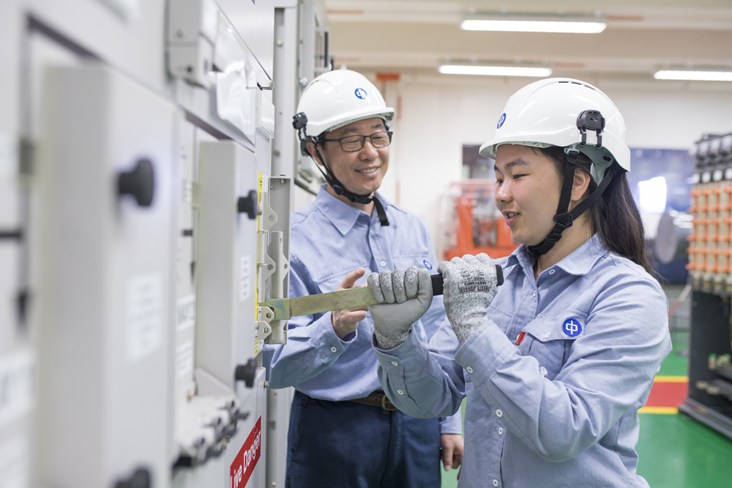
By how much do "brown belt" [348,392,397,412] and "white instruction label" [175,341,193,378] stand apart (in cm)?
94

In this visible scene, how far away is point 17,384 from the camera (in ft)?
1.17

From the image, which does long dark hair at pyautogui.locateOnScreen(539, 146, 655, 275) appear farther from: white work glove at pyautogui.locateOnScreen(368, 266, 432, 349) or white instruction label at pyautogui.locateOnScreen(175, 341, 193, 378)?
white instruction label at pyautogui.locateOnScreen(175, 341, 193, 378)

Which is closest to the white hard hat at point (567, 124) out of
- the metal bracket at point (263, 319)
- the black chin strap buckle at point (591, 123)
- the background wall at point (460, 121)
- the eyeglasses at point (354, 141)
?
the black chin strap buckle at point (591, 123)

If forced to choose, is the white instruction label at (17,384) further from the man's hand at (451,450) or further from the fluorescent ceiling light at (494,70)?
the fluorescent ceiling light at (494,70)

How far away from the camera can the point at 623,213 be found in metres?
1.28

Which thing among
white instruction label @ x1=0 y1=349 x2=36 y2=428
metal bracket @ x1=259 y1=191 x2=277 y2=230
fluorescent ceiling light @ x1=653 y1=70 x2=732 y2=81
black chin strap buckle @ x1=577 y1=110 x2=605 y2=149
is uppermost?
fluorescent ceiling light @ x1=653 y1=70 x2=732 y2=81

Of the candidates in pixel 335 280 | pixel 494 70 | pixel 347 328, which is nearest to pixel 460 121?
pixel 494 70

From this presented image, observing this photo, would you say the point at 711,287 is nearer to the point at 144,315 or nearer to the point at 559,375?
A: the point at 559,375

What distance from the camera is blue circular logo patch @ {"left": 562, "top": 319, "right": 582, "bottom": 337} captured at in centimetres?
112

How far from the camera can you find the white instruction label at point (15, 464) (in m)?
0.35

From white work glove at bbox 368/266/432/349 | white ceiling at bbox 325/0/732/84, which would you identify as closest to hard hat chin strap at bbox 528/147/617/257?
white work glove at bbox 368/266/432/349

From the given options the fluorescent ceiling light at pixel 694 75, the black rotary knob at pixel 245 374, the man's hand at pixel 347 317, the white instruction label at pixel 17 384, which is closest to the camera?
the white instruction label at pixel 17 384

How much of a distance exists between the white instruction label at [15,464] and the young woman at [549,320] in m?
0.78

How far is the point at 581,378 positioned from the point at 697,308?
3.94 m
